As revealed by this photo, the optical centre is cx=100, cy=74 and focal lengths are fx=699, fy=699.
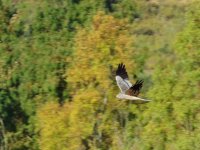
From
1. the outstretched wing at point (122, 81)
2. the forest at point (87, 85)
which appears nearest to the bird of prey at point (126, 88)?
the outstretched wing at point (122, 81)

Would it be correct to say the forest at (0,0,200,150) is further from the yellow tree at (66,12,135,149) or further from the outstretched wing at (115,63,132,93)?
the outstretched wing at (115,63,132,93)

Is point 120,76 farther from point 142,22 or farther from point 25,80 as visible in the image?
point 142,22

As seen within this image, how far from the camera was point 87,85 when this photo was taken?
1817 inches

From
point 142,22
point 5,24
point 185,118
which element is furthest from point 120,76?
point 142,22

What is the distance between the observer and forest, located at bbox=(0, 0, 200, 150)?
4206cm

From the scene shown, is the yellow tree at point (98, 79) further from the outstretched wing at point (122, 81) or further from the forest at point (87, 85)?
the outstretched wing at point (122, 81)

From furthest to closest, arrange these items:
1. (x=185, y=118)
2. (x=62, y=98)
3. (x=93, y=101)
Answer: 1. (x=62, y=98)
2. (x=93, y=101)
3. (x=185, y=118)

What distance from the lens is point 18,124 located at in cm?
5338

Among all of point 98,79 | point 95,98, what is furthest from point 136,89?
point 98,79

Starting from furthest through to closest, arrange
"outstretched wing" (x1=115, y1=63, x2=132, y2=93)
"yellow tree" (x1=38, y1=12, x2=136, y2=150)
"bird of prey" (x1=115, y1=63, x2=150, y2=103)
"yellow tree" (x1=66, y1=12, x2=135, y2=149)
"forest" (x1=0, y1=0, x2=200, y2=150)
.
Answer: "yellow tree" (x1=38, y1=12, x2=136, y2=150) → "yellow tree" (x1=66, y1=12, x2=135, y2=149) → "forest" (x1=0, y1=0, x2=200, y2=150) → "outstretched wing" (x1=115, y1=63, x2=132, y2=93) → "bird of prey" (x1=115, y1=63, x2=150, y2=103)

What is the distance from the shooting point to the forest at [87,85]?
4206 centimetres

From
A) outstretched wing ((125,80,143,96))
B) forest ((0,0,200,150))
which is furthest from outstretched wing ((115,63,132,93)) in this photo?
forest ((0,0,200,150))

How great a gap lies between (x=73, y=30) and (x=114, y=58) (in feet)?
43.8

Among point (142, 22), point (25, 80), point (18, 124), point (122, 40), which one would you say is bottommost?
point (142, 22)
